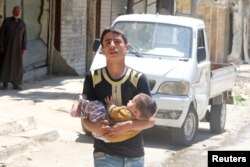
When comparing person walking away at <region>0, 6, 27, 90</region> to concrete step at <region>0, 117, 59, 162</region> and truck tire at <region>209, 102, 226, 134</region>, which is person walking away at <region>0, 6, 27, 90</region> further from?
truck tire at <region>209, 102, 226, 134</region>

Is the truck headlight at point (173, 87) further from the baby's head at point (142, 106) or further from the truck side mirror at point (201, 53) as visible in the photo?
the baby's head at point (142, 106)

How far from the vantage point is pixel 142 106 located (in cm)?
443

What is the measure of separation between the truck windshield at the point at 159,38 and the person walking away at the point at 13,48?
3.84 meters

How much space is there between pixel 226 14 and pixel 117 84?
28215 mm

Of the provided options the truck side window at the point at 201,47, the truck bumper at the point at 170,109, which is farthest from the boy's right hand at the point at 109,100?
the truck side window at the point at 201,47

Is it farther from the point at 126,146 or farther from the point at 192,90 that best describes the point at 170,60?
the point at 126,146

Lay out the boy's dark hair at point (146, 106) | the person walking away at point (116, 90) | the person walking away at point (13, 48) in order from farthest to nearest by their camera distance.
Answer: the person walking away at point (13, 48)
the person walking away at point (116, 90)
the boy's dark hair at point (146, 106)

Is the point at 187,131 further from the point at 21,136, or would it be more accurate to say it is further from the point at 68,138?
the point at 21,136

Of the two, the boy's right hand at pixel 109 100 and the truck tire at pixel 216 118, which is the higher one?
the boy's right hand at pixel 109 100

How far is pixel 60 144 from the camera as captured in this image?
31.9 ft

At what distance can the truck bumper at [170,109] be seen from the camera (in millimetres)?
9797

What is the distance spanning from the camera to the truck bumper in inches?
386

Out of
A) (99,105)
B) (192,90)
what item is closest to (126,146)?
(99,105)

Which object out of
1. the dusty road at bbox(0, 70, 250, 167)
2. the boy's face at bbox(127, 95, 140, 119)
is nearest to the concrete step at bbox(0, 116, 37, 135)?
the dusty road at bbox(0, 70, 250, 167)
